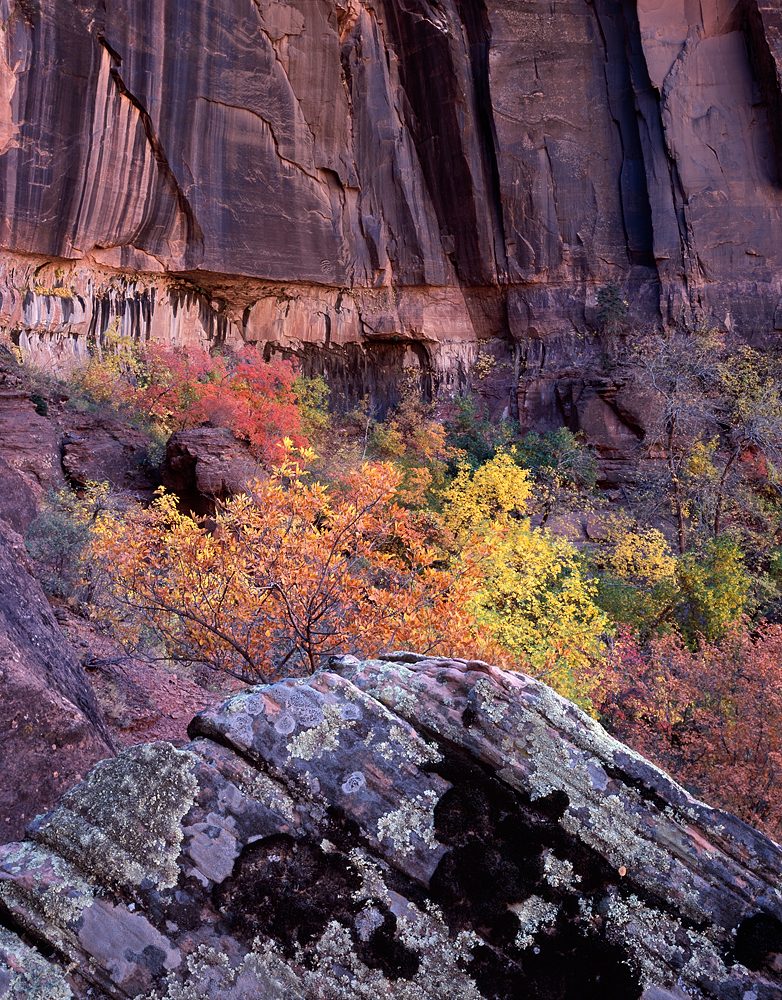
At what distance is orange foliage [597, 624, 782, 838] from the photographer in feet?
26.9

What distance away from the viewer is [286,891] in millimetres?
2111

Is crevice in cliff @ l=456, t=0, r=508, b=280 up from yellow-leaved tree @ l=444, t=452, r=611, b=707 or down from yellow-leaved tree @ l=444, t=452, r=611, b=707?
up

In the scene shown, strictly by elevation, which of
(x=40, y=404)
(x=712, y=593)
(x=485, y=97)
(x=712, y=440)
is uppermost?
(x=485, y=97)

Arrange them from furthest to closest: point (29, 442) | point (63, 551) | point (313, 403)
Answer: point (313, 403) < point (29, 442) < point (63, 551)

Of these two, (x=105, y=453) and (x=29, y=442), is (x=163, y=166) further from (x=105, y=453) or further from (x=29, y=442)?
(x=29, y=442)

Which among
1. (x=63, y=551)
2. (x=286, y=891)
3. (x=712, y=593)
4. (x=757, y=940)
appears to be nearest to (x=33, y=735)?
(x=286, y=891)

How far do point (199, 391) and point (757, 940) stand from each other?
2469 cm

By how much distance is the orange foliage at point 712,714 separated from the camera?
323 inches

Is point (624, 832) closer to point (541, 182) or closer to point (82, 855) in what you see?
point (82, 855)

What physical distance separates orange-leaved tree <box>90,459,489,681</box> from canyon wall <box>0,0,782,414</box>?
22.8 meters

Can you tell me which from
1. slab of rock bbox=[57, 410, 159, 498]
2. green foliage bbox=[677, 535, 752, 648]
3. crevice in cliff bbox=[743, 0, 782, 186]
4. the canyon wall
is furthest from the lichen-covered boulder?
crevice in cliff bbox=[743, 0, 782, 186]

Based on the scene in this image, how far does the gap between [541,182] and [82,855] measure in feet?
123

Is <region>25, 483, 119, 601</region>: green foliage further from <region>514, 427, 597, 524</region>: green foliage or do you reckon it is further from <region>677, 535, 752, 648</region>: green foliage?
<region>514, 427, 597, 524</region>: green foliage

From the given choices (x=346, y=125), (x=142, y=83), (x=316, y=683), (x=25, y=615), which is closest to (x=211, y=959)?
(x=316, y=683)
